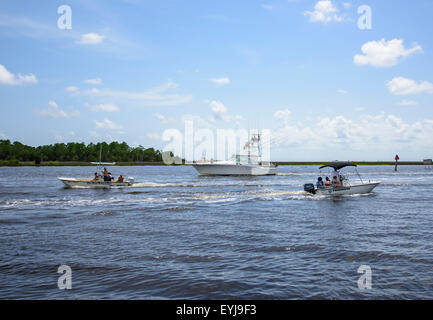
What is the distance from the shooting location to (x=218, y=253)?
1488 cm

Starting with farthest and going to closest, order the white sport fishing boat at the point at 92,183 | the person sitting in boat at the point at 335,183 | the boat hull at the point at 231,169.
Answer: the boat hull at the point at 231,169, the white sport fishing boat at the point at 92,183, the person sitting in boat at the point at 335,183

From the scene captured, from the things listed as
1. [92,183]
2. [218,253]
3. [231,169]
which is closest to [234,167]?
[231,169]

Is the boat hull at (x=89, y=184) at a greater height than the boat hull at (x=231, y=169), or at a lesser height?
lesser

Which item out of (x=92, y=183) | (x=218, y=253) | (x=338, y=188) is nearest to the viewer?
(x=218, y=253)

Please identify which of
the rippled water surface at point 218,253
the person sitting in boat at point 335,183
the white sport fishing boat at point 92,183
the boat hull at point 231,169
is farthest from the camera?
the boat hull at point 231,169

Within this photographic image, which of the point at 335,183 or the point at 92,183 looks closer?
the point at 335,183

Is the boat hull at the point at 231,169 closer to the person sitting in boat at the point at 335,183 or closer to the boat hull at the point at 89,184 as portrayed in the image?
the boat hull at the point at 89,184

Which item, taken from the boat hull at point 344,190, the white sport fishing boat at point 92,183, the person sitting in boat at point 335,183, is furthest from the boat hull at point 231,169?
the person sitting in boat at point 335,183

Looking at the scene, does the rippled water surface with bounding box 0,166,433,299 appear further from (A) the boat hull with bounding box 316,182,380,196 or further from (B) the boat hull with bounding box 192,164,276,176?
(B) the boat hull with bounding box 192,164,276,176

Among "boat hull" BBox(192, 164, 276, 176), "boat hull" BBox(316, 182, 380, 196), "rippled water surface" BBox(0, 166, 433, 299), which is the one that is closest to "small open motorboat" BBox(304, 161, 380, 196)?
"boat hull" BBox(316, 182, 380, 196)

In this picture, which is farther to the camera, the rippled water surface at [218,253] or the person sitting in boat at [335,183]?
the person sitting in boat at [335,183]

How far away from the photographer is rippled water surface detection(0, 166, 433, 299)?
35.7 feet

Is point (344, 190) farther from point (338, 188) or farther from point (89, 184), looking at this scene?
point (89, 184)

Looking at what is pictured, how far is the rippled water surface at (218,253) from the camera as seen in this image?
10867mm
